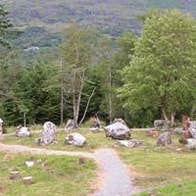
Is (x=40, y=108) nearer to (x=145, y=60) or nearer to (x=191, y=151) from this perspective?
(x=145, y=60)

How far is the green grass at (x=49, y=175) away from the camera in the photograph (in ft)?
89.1

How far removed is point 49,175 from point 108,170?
328cm

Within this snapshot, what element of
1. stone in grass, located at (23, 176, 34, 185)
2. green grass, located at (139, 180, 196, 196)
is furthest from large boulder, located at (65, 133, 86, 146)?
green grass, located at (139, 180, 196, 196)

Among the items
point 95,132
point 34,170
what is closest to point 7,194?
point 34,170

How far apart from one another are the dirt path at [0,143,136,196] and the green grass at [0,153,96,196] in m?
0.66

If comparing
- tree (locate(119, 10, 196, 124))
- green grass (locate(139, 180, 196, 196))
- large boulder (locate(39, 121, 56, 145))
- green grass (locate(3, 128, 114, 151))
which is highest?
tree (locate(119, 10, 196, 124))

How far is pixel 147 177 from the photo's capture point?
28.8 metres

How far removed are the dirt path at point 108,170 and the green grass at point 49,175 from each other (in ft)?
2.16

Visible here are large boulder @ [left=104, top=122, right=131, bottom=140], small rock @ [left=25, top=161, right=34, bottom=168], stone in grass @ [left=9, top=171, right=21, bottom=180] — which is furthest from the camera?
large boulder @ [left=104, top=122, right=131, bottom=140]

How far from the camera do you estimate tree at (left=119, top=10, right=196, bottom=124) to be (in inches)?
1924

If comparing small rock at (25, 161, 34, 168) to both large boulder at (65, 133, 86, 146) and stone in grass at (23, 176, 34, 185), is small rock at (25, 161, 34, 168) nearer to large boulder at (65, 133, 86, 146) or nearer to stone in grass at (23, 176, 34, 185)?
stone in grass at (23, 176, 34, 185)

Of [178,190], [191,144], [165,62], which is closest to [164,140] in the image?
[191,144]

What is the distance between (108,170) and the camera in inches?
1202

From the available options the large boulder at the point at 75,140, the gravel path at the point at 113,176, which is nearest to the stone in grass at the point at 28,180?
the gravel path at the point at 113,176
